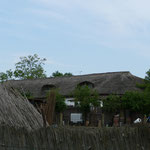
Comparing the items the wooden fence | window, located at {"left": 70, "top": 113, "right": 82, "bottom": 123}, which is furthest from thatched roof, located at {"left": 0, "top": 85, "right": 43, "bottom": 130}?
window, located at {"left": 70, "top": 113, "right": 82, "bottom": 123}

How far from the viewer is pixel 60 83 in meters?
35.2

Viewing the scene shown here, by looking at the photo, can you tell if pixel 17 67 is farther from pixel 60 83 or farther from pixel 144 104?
pixel 144 104

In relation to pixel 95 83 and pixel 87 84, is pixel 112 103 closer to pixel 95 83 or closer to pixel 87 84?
pixel 95 83

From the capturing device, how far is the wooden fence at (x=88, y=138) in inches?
278

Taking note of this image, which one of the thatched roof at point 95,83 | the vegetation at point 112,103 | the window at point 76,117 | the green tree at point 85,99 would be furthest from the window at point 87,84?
the vegetation at point 112,103

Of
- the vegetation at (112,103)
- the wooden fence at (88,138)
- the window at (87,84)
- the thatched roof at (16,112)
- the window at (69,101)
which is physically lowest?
the wooden fence at (88,138)

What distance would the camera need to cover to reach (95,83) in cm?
3253

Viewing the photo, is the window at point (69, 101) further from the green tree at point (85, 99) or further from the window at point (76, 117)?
the green tree at point (85, 99)

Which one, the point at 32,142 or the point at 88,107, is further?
the point at 88,107

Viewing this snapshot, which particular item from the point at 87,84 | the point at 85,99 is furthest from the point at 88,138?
the point at 87,84

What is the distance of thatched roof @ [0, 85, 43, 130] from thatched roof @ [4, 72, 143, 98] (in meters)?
20.9

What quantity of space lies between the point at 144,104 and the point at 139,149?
2036 cm

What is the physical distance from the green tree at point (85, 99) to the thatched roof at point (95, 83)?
2115 millimetres

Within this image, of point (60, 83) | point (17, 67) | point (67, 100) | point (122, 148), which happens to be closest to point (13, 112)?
point (122, 148)
